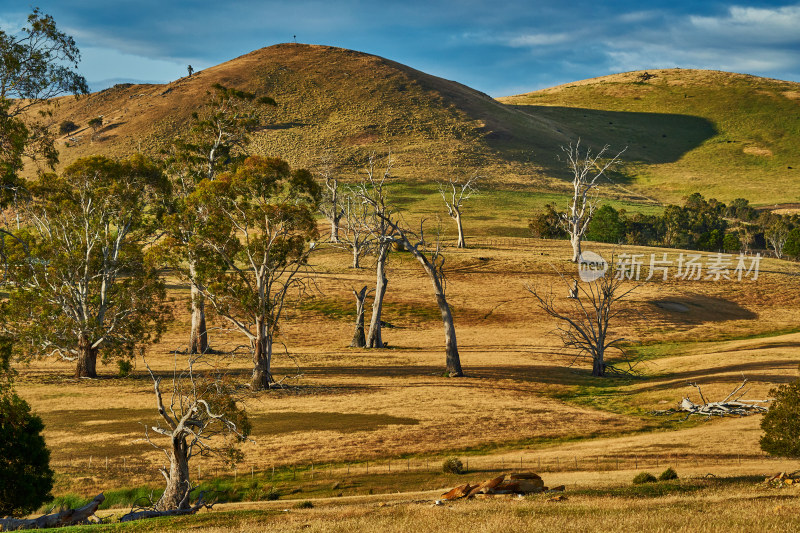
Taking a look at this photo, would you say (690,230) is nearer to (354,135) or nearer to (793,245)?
(793,245)

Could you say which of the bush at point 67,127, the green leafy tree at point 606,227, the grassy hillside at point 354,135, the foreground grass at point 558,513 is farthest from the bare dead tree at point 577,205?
the bush at point 67,127

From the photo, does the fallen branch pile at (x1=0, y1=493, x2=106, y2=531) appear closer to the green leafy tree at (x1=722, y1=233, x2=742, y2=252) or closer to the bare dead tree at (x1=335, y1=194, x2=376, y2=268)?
the bare dead tree at (x1=335, y1=194, x2=376, y2=268)

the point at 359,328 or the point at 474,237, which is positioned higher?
the point at 474,237

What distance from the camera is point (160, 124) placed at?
18125 cm

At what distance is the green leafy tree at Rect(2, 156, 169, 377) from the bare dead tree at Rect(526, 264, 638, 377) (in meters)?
27.9

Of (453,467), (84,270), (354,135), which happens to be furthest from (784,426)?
(354,135)

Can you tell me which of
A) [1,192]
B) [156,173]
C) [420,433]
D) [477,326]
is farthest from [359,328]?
[1,192]

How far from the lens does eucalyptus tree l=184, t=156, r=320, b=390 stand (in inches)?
1757

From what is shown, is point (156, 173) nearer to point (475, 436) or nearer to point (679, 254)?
point (475, 436)

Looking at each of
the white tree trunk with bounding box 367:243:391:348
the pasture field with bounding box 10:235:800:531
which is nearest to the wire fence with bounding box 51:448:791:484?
the pasture field with bounding box 10:235:800:531

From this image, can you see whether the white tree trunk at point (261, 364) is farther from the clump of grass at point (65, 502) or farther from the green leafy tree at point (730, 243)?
the green leafy tree at point (730, 243)

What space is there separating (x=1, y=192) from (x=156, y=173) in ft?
82.1

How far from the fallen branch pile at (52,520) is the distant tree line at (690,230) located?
10242 centimetres

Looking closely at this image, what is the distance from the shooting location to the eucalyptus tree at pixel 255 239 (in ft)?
146
